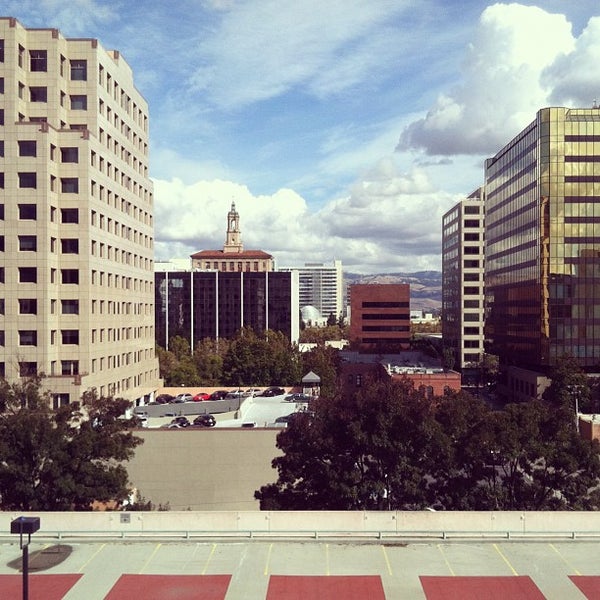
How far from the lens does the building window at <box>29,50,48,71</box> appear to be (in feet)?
209

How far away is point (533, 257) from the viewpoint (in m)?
94.4

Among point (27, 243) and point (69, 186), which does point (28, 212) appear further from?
point (69, 186)

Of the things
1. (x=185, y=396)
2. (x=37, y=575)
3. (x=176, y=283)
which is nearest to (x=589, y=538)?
(x=37, y=575)

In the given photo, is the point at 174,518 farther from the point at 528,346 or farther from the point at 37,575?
the point at 528,346

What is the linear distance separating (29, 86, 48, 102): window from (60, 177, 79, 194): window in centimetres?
849

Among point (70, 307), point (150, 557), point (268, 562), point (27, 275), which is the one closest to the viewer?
point (268, 562)

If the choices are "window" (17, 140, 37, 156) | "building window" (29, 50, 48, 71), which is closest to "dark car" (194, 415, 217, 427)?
"window" (17, 140, 37, 156)

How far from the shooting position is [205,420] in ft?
197

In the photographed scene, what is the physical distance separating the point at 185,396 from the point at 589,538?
58.5 m

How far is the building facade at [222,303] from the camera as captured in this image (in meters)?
192

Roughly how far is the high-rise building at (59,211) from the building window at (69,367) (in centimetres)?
10

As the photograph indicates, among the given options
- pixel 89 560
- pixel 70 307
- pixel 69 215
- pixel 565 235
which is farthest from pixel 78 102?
pixel 565 235

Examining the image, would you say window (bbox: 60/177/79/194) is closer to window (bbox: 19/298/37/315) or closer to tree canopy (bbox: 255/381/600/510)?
window (bbox: 19/298/37/315)

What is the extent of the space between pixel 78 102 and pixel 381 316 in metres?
89.8
